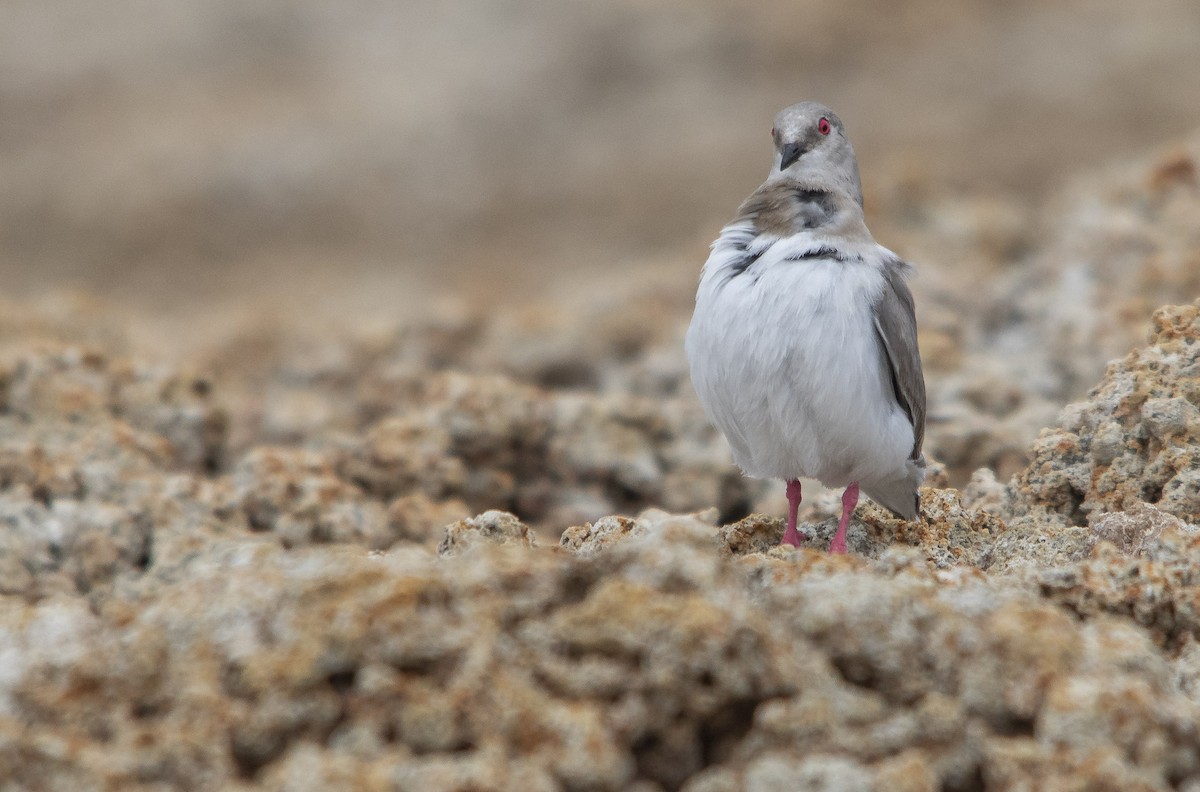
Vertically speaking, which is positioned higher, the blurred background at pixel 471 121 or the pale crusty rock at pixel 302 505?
the blurred background at pixel 471 121

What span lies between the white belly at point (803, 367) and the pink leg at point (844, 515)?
72 mm

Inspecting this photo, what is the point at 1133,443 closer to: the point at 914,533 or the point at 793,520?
the point at 914,533

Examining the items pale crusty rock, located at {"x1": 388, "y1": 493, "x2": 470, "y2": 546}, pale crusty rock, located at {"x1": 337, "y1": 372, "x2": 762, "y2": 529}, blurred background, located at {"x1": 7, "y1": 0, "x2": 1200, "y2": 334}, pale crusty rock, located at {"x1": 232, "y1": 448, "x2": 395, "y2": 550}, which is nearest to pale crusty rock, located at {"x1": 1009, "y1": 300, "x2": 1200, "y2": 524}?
pale crusty rock, located at {"x1": 337, "y1": 372, "x2": 762, "y2": 529}

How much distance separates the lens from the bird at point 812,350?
6.49m

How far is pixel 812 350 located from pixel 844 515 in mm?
846

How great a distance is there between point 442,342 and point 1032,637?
32.0 ft

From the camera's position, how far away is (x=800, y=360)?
6496mm

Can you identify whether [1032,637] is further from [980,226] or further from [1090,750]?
[980,226]

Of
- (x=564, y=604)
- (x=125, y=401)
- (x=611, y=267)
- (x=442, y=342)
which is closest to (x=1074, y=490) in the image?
(x=564, y=604)

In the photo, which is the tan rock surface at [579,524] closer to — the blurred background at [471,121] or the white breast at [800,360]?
the blurred background at [471,121]

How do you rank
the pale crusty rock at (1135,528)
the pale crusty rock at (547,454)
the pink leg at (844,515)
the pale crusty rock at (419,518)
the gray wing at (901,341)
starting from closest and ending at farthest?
the pale crusty rock at (1135,528) < the pink leg at (844,515) < the gray wing at (901,341) < the pale crusty rock at (419,518) < the pale crusty rock at (547,454)

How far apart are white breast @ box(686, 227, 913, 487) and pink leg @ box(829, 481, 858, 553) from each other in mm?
76

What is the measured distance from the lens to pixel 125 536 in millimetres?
8180

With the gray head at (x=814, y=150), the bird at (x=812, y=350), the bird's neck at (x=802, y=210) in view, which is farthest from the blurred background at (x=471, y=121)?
the bird at (x=812, y=350)
